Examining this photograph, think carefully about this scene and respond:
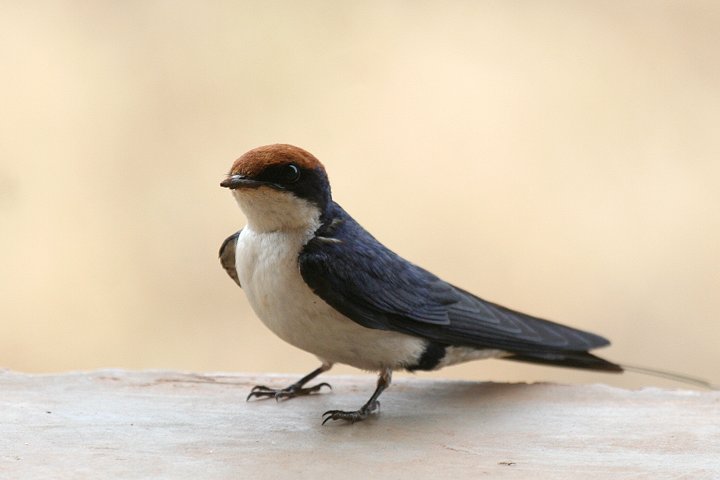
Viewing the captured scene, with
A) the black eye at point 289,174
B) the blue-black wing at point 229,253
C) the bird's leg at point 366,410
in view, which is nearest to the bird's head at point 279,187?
the black eye at point 289,174

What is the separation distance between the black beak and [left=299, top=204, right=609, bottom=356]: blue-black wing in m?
0.23

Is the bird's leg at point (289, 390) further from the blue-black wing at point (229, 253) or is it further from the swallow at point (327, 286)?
the blue-black wing at point (229, 253)

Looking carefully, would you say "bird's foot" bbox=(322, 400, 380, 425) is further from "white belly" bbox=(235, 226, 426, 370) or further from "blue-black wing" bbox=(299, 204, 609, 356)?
"blue-black wing" bbox=(299, 204, 609, 356)

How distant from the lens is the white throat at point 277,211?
260 cm

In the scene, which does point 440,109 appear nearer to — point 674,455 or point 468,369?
point 468,369

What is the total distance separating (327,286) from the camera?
260 cm

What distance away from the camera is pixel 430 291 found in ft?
9.52

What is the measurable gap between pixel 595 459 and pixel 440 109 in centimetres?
250

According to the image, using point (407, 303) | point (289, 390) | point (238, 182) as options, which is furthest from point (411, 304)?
point (238, 182)

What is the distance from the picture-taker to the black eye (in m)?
2.56

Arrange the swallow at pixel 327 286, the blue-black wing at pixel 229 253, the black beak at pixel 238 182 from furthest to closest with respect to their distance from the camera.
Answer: the blue-black wing at pixel 229 253 → the swallow at pixel 327 286 → the black beak at pixel 238 182

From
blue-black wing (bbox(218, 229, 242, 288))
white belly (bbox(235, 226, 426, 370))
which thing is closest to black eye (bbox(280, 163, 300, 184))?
white belly (bbox(235, 226, 426, 370))

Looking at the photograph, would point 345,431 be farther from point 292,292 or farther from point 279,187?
point 279,187

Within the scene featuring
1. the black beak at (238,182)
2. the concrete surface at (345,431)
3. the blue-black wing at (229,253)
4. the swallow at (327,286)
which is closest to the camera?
the concrete surface at (345,431)
